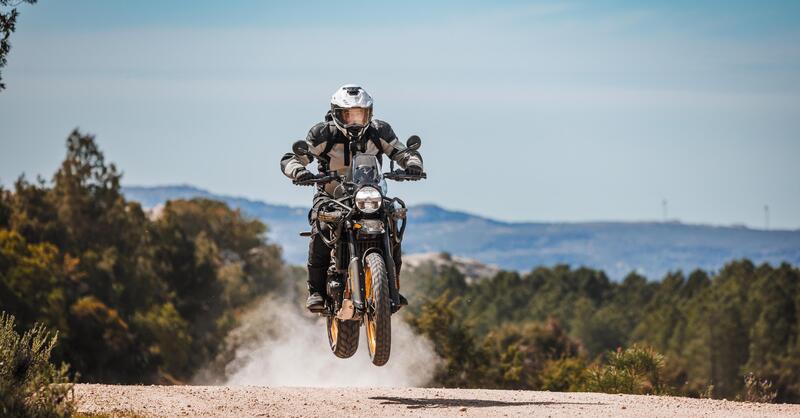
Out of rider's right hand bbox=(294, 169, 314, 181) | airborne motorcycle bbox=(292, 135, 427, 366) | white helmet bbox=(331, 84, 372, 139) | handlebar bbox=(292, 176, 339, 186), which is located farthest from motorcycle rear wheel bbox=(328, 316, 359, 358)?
white helmet bbox=(331, 84, 372, 139)

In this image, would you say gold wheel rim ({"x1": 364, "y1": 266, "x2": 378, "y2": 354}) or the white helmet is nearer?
gold wheel rim ({"x1": 364, "y1": 266, "x2": 378, "y2": 354})

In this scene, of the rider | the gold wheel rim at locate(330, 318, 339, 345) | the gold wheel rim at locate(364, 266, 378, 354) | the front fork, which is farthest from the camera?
the gold wheel rim at locate(330, 318, 339, 345)

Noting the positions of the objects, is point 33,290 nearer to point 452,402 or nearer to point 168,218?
point 168,218

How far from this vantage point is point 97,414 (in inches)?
661

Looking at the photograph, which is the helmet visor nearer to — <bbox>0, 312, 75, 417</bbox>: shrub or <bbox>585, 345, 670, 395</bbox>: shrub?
<bbox>0, 312, 75, 417</bbox>: shrub

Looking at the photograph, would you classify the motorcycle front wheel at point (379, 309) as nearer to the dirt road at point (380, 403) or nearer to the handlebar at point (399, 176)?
the dirt road at point (380, 403)

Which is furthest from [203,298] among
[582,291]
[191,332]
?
[582,291]

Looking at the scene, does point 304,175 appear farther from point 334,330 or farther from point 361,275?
point 334,330

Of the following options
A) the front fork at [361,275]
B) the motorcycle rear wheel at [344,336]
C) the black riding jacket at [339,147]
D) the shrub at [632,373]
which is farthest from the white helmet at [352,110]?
the shrub at [632,373]

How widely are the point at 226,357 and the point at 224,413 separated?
212 ft

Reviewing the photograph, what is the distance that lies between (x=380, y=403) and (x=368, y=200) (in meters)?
2.78

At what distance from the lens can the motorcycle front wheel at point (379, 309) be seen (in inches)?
708

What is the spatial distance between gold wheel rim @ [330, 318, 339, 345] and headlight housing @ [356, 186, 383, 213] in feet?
8.81

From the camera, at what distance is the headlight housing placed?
60.6 feet
